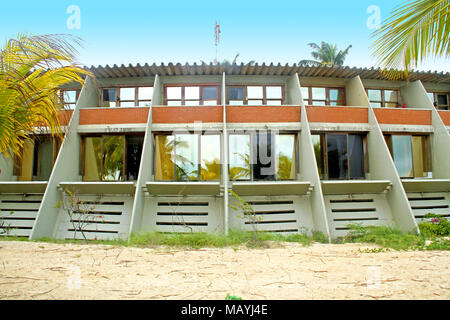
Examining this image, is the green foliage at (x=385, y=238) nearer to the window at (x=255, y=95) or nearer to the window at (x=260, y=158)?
the window at (x=260, y=158)

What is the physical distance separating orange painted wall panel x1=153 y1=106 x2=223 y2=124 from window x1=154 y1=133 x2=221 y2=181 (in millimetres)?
697

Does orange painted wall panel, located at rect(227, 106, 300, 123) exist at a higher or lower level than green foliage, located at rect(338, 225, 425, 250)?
higher

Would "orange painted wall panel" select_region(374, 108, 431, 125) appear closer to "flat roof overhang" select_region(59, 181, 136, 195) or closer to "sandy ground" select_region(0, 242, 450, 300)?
"sandy ground" select_region(0, 242, 450, 300)

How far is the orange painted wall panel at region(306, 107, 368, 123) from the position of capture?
1343 centimetres

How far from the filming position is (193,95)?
14.6 m

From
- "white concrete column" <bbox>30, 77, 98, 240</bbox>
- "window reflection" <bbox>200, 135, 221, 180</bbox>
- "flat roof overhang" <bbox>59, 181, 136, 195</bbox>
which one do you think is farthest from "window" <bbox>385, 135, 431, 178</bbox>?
"white concrete column" <bbox>30, 77, 98, 240</bbox>

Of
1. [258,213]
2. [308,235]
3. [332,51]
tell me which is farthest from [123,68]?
[332,51]

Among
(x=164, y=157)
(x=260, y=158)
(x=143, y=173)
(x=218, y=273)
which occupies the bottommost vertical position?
(x=218, y=273)

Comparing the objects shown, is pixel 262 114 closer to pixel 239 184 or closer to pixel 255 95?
pixel 255 95

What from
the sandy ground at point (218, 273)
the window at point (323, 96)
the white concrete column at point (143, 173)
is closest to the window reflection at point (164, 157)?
the white concrete column at point (143, 173)

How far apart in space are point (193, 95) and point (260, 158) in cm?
456

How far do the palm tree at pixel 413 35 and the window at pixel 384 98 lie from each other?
12.5m

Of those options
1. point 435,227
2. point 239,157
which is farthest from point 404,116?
point 239,157

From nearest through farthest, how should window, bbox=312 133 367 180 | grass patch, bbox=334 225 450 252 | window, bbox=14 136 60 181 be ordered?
1. grass patch, bbox=334 225 450 252
2. window, bbox=312 133 367 180
3. window, bbox=14 136 60 181
